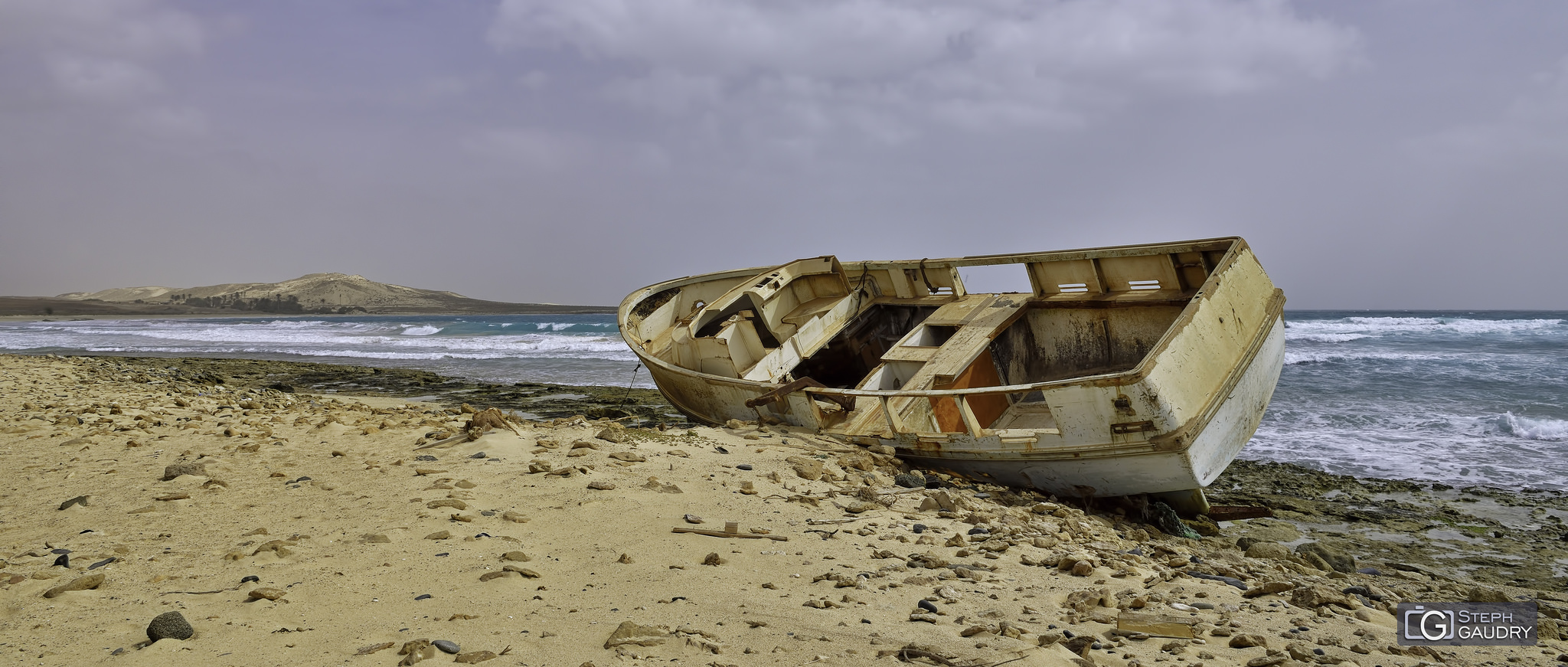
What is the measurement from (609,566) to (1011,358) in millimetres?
6459

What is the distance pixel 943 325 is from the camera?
9.32 m

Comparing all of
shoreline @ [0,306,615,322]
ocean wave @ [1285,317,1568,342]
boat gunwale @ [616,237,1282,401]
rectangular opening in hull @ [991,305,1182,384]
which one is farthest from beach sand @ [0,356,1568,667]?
shoreline @ [0,306,615,322]

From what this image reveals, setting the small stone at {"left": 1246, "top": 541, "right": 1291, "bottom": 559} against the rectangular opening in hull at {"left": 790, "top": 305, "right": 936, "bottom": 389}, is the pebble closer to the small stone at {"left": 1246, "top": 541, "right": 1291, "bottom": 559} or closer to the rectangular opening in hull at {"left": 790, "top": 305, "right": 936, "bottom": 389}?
the small stone at {"left": 1246, "top": 541, "right": 1291, "bottom": 559}

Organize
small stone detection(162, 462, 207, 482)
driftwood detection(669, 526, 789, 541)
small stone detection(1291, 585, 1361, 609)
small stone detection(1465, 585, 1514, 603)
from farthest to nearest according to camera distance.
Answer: small stone detection(162, 462, 207, 482) < small stone detection(1465, 585, 1514, 603) < driftwood detection(669, 526, 789, 541) < small stone detection(1291, 585, 1361, 609)

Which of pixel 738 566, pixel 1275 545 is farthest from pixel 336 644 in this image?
pixel 1275 545

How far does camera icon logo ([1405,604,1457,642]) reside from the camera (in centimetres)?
373

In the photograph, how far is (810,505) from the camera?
530 cm

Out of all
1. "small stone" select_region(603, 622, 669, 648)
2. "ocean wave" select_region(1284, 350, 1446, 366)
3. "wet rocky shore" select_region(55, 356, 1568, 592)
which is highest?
"ocean wave" select_region(1284, 350, 1446, 366)

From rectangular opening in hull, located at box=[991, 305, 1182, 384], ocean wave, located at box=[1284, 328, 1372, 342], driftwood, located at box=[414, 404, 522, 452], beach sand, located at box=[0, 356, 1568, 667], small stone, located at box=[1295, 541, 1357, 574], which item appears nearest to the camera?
beach sand, located at box=[0, 356, 1568, 667]

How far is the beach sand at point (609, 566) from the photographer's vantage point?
3.14m

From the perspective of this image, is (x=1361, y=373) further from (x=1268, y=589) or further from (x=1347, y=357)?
(x=1268, y=589)

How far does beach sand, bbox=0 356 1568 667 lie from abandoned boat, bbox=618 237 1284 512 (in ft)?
1.54

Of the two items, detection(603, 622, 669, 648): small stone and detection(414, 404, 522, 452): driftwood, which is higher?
detection(414, 404, 522, 452): driftwood

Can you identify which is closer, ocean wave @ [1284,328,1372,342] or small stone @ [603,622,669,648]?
small stone @ [603,622,669,648]
